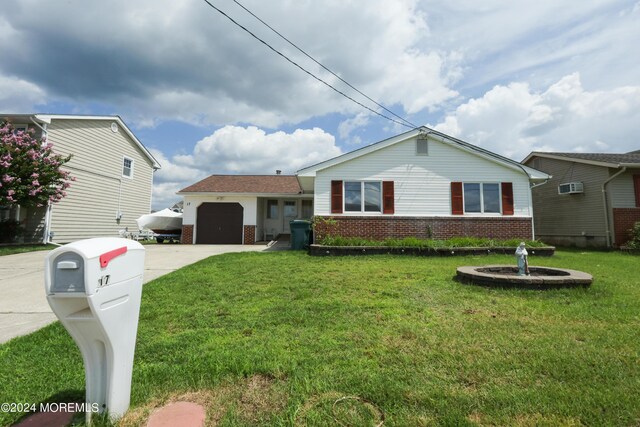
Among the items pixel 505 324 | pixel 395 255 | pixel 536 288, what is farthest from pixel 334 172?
pixel 505 324

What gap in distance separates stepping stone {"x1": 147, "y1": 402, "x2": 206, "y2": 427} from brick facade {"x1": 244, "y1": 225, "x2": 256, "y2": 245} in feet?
47.5

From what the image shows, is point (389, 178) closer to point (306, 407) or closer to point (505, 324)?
point (505, 324)

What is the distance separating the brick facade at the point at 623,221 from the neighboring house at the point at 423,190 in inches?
169

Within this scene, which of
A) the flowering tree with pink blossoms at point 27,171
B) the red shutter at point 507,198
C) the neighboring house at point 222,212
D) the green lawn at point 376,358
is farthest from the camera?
the neighboring house at point 222,212

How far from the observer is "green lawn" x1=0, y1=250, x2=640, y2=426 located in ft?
6.69

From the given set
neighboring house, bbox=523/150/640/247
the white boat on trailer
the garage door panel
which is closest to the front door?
the garage door panel

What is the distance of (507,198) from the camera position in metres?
12.2

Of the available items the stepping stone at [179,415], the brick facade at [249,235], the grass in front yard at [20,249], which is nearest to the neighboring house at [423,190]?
the brick facade at [249,235]

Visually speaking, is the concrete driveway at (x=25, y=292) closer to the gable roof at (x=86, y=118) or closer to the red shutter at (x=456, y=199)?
the gable roof at (x=86, y=118)

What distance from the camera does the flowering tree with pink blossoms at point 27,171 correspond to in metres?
10.8

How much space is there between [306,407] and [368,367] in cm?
71

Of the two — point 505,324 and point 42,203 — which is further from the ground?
point 42,203

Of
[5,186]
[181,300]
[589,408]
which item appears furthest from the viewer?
[5,186]

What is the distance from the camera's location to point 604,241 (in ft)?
44.5
